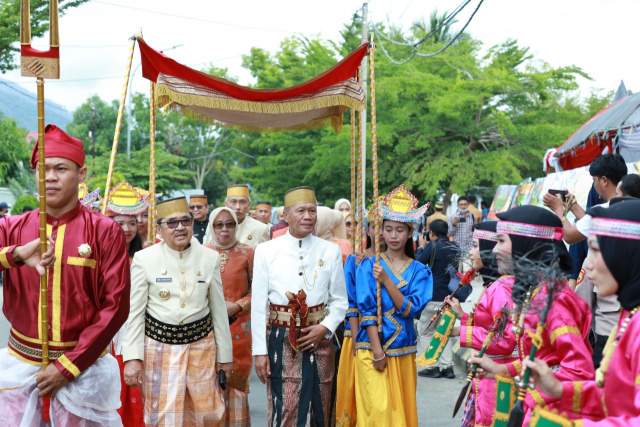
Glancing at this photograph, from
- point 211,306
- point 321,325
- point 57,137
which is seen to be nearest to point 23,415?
point 57,137

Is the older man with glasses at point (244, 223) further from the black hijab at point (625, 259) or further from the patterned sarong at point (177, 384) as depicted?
the black hijab at point (625, 259)

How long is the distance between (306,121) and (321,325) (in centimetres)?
242

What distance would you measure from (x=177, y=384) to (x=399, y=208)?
7.16 feet

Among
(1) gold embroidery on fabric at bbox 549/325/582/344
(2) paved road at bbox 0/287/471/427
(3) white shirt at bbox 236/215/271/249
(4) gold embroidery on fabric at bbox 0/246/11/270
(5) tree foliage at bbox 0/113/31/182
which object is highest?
(5) tree foliage at bbox 0/113/31/182

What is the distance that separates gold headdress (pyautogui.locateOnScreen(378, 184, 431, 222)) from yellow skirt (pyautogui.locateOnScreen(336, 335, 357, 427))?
1154 mm

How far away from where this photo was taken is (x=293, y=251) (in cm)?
533

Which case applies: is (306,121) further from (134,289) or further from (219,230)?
(134,289)

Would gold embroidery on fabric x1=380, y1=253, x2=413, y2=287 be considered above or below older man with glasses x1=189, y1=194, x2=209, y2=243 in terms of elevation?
below

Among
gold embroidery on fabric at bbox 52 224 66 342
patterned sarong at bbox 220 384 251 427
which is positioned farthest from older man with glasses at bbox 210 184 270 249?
gold embroidery on fabric at bbox 52 224 66 342

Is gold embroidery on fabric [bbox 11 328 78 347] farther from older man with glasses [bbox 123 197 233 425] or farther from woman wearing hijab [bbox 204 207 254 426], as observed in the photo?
woman wearing hijab [bbox 204 207 254 426]

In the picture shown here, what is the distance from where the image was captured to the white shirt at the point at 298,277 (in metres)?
5.22

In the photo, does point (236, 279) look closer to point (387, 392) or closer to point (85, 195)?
point (387, 392)

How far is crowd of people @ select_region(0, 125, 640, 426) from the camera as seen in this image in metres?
2.79

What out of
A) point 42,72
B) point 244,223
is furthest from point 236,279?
point 42,72
